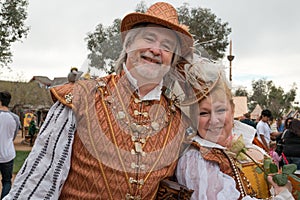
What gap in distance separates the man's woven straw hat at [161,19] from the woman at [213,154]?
163 millimetres

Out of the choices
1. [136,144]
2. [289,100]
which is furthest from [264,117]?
[289,100]

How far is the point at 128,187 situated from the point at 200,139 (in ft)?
1.45

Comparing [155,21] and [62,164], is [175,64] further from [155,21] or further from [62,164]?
[62,164]

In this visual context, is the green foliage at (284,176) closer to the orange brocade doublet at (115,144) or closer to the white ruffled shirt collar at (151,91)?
the orange brocade doublet at (115,144)

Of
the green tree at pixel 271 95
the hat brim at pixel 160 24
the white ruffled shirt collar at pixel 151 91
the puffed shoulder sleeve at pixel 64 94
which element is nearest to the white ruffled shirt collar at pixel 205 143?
the white ruffled shirt collar at pixel 151 91

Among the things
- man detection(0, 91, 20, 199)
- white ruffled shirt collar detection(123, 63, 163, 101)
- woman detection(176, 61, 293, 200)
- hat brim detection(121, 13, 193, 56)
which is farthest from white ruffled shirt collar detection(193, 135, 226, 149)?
man detection(0, 91, 20, 199)

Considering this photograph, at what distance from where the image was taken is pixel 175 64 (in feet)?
6.11

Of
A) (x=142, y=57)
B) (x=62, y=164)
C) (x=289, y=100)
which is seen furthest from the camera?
(x=289, y=100)

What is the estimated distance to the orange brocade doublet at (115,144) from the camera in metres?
1.55

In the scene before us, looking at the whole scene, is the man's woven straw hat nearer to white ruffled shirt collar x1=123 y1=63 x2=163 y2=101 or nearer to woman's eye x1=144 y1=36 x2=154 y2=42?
woman's eye x1=144 y1=36 x2=154 y2=42

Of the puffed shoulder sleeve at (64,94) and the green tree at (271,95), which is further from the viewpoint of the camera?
the green tree at (271,95)

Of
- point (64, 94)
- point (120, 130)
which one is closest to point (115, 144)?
point (120, 130)

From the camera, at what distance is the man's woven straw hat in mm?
1689

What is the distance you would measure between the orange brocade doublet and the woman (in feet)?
0.33
